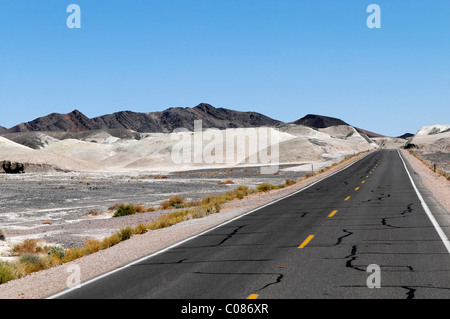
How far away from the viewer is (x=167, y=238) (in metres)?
14.1

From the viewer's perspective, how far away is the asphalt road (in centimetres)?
756

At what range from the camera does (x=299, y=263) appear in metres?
9.54

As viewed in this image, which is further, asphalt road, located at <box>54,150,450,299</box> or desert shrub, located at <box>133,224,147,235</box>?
desert shrub, located at <box>133,224,147,235</box>

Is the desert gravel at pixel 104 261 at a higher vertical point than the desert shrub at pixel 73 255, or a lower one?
higher

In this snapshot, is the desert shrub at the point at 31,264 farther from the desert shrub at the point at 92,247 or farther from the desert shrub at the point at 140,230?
the desert shrub at the point at 140,230

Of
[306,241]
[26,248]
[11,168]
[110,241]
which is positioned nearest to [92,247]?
[110,241]

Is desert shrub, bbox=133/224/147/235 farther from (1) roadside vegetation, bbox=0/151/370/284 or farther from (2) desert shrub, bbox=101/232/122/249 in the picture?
(2) desert shrub, bbox=101/232/122/249

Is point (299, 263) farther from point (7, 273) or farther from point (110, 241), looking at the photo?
point (110, 241)

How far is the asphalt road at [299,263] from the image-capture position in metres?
7.56

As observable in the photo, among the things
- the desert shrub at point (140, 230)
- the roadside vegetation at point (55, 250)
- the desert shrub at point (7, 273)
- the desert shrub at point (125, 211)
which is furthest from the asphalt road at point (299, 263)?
the desert shrub at point (125, 211)

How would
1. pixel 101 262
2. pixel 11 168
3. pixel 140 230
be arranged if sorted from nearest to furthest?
1. pixel 101 262
2. pixel 140 230
3. pixel 11 168

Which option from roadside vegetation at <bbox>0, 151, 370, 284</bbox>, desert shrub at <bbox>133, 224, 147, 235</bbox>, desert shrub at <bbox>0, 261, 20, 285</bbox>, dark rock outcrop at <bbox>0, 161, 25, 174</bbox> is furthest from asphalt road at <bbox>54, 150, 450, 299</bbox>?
dark rock outcrop at <bbox>0, 161, 25, 174</bbox>

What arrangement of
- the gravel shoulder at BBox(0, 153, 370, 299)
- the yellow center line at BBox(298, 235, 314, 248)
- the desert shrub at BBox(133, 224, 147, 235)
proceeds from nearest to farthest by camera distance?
the gravel shoulder at BBox(0, 153, 370, 299), the yellow center line at BBox(298, 235, 314, 248), the desert shrub at BBox(133, 224, 147, 235)
